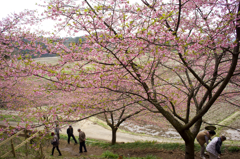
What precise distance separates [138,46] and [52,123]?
3326mm

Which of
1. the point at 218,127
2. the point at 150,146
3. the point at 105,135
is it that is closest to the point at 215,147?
the point at 150,146

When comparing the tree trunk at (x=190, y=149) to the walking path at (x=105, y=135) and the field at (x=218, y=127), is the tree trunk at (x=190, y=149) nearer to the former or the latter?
the walking path at (x=105, y=135)

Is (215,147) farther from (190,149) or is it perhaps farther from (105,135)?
(105,135)

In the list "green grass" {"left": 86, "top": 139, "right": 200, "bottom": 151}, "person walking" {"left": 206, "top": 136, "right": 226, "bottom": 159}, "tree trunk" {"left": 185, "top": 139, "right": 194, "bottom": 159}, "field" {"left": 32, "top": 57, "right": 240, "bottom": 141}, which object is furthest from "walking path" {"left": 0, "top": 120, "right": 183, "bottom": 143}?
"person walking" {"left": 206, "top": 136, "right": 226, "bottom": 159}

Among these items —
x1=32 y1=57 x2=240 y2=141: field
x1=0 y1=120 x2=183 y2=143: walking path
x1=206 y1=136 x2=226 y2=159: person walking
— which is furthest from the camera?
x1=0 y1=120 x2=183 y2=143: walking path

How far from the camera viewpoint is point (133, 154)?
7.79m

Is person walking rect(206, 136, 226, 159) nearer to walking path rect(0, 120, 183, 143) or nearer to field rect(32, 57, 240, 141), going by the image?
walking path rect(0, 120, 183, 143)

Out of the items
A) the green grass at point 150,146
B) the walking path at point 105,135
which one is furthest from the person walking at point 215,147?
the walking path at point 105,135

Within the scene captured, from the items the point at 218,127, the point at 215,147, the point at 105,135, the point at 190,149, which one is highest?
the point at 215,147

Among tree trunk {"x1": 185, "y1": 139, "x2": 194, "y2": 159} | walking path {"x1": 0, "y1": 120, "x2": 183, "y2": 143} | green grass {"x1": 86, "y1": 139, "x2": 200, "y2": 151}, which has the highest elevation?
tree trunk {"x1": 185, "y1": 139, "x2": 194, "y2": 159}

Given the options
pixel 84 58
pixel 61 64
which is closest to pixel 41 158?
pixel 61 64

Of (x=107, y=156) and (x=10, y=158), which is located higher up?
(x=10, y=158)

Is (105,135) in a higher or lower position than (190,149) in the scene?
lower

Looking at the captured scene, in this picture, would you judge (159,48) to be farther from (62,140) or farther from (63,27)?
(62,140)
